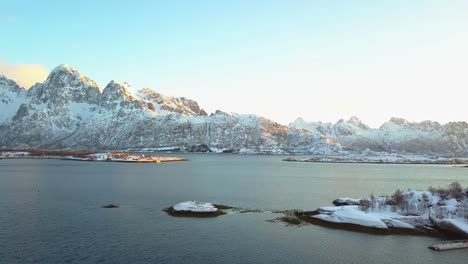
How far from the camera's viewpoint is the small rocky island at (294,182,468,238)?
52.9 metres

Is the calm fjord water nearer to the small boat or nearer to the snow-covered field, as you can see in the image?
the small boat

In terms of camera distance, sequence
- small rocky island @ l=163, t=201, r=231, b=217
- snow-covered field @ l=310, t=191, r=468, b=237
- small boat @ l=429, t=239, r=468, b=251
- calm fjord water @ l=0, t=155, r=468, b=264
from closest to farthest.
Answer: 1. calm fjord water @ l=0, t=155, r=468, b=264
2. small boat @ l=429, t=239, r=468, b=251
3. snow-covered field @ l=310, t=191, r=468, b=237
4. small rocky island @ l=163, t=201, r=231, b=217

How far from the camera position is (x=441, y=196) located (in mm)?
66688

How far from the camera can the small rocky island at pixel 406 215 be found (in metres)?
A: 52.9

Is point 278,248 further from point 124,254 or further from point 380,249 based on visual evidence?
point 124,254

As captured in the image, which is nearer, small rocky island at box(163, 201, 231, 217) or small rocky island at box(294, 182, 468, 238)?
small rocky island at box(294, 182, 468, 238)

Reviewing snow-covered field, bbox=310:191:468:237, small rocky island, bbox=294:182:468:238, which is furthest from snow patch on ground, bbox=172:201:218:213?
snow-covered field, bbox=310:191:468:237

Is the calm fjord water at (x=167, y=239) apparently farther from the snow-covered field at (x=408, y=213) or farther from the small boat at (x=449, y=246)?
the snow-covered field at (x=408, y=213)

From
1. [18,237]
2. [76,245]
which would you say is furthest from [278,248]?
[18,237]

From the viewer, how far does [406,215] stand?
59.4 meters

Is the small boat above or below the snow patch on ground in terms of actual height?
below

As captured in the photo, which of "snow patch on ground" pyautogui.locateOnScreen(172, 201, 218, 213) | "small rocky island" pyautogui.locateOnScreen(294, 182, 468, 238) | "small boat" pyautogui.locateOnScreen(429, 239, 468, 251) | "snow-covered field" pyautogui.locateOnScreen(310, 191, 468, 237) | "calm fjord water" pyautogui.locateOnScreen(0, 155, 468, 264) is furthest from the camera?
"snow patch on ground" pyautogui.locateOnScreen(172, 201, 218, 213)

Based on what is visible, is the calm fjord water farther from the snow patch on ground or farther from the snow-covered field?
the snow-covered field

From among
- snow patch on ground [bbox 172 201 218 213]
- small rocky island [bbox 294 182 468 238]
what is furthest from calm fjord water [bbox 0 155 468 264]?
small rocky island [bbox 294 182 468 238]
